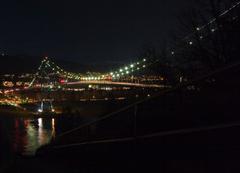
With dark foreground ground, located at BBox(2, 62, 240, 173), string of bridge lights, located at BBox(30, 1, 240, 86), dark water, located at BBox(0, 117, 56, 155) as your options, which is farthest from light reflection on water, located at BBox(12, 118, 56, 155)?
dark foreground ground, located at BBox(2, 62, 240, 173)

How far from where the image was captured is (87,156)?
21.9ft

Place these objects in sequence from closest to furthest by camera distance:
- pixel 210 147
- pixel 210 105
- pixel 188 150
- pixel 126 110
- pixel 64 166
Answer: pixel 210 147
pixel 188 150
pixel 210 105
pixel 126 110
pixel 64 166

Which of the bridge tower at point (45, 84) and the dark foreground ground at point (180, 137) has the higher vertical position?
the bridge tower at point (45, 84)

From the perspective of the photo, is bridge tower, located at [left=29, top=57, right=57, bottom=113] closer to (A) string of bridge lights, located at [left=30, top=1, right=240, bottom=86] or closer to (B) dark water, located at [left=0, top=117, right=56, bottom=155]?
(A) string of bridge lights, located at [left=30, top=1, right=240, bottom=86]

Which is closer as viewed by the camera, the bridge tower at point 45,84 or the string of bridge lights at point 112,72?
the string of bridge lights at point 112,72

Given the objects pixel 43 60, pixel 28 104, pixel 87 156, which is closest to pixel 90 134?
pixel 87 156

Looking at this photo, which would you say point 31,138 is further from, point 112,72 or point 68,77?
point 68,77

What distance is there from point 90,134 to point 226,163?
4.18 m

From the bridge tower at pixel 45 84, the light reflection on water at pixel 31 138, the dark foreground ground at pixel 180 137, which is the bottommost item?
the light reflection on water at pixel 31 138

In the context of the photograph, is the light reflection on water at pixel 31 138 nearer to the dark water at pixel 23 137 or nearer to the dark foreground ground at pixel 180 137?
the dark water at pixel 23 137

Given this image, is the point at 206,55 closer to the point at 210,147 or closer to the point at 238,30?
the point at 238,30

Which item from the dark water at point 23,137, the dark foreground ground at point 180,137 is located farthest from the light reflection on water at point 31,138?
the dark foreground ground at point 180,137

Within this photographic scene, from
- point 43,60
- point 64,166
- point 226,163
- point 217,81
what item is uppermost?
point 43,60

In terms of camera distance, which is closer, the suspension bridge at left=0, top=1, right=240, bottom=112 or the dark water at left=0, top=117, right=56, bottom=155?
the dark water at left=0, top=117, right=56, bottom=155
